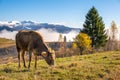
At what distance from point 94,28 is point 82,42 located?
27.6 ft

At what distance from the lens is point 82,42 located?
215 feet

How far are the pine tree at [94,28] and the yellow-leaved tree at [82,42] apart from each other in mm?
6568

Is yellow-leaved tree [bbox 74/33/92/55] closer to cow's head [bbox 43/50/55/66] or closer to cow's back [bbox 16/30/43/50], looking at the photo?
cow's back [bbox 16/30/43/50]

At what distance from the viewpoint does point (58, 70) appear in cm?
1794

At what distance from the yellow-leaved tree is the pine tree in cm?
657

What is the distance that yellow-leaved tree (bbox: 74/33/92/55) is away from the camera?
210ft

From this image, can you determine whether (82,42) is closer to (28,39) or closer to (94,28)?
(94,28)

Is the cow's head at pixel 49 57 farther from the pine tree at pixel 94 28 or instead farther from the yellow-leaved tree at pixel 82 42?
the pine tree at pixel 94 28

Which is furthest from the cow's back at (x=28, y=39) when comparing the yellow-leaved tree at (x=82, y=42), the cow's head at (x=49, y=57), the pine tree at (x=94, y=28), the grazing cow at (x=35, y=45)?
the pine tree at (x=94, y=28)

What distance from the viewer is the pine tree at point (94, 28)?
2827 inches

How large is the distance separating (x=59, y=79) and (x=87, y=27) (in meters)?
57.1

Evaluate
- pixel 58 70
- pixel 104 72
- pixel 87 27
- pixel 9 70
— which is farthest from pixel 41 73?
pixel 87 27

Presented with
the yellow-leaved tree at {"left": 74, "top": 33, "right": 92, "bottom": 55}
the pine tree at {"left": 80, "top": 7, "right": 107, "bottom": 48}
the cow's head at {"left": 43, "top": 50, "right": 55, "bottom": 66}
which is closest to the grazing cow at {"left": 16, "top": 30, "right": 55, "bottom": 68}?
the cow's head at {"left": 43, "top": 50, "right": 55, "bottom": 66}

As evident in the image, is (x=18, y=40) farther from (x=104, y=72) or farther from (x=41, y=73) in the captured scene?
(x=104, y=72)
